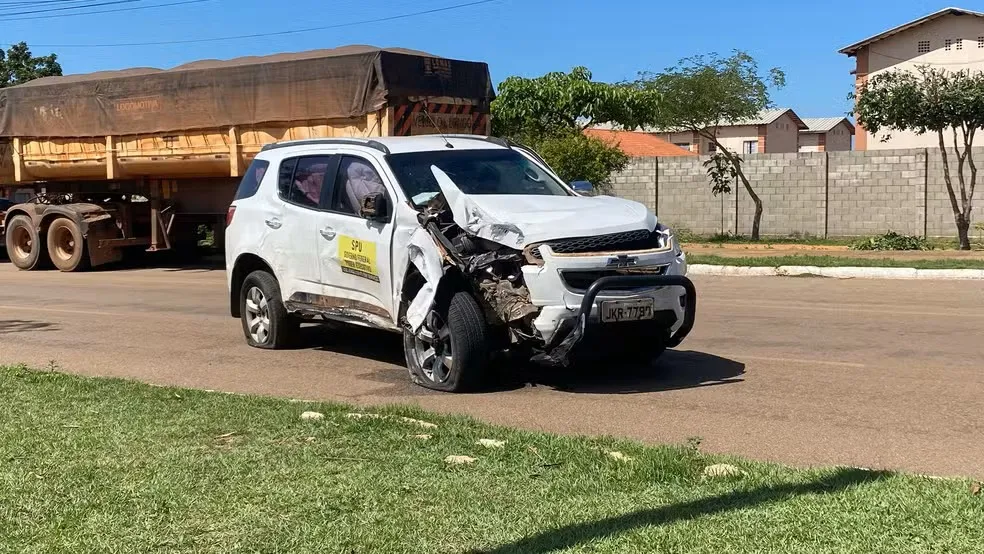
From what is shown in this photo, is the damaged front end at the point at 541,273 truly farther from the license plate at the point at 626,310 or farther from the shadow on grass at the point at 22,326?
the shadow on grass at the point at 22,326

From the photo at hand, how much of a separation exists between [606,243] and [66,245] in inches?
677

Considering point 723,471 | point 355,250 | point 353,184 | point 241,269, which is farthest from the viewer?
point 241,269

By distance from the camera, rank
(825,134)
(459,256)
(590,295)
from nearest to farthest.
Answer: (590,295)
(459,256)
(825,134)

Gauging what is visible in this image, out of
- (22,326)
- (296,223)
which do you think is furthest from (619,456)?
(22,326)

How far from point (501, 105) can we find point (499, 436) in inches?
1370

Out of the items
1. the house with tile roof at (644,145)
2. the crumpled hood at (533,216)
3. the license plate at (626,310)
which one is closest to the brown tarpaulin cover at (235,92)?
the crumpled hood at (533,216)

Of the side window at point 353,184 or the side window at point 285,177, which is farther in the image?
the side window at point 285,177

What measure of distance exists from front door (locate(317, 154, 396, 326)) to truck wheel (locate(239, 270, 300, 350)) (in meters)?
0.95

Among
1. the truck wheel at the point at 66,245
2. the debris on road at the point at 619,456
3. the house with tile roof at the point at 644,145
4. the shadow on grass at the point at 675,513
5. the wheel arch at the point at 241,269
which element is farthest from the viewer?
the house with tile roof at the point at 644,145

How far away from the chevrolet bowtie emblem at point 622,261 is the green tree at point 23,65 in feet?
186

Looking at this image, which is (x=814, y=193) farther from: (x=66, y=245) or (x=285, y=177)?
(x=285, y=177)

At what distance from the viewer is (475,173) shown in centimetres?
862

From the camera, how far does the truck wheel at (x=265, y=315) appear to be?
9.86 metres

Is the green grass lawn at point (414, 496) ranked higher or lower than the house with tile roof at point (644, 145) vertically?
lower
